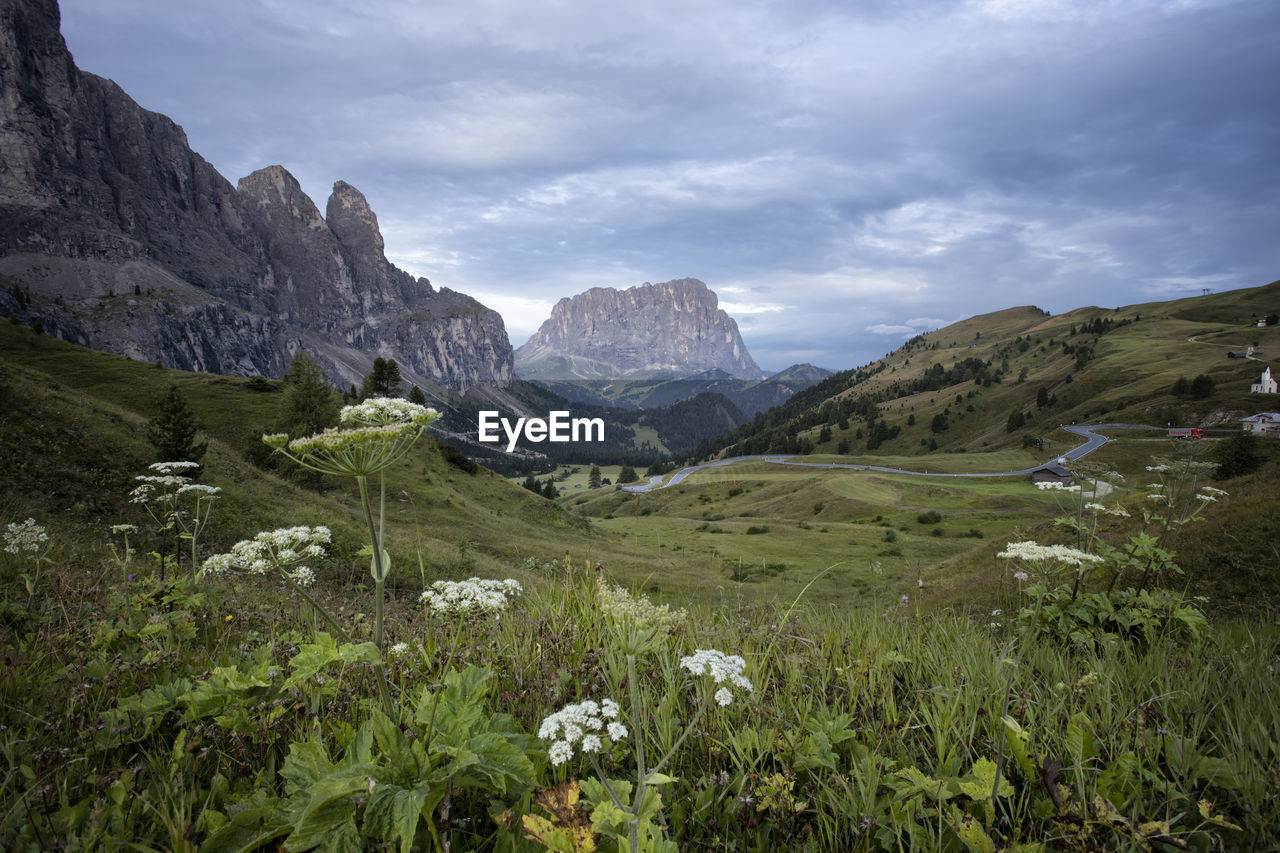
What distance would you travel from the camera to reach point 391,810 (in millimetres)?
2525

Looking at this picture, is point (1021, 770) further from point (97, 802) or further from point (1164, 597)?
point (97, 802)

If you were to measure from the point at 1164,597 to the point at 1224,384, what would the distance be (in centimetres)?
22202

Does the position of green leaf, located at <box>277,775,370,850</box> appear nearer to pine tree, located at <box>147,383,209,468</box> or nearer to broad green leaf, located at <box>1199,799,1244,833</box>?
broad green leaf, located at <box>1199,799,1244,833</box>

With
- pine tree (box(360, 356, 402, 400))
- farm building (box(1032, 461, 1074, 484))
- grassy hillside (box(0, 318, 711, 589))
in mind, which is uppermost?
pine tree (box(360, 356, 402, 400))

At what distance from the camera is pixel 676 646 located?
209 inches

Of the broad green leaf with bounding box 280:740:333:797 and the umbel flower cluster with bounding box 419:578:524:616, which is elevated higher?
the umbel flower cluster with bounding box 419:578:524:616

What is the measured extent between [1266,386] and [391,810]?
215m

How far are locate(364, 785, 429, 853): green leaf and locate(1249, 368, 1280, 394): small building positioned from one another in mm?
212151

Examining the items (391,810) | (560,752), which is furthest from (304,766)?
(560,752)

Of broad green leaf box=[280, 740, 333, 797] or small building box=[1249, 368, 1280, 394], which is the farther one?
small building box=[1249, 368, 1280, 394]

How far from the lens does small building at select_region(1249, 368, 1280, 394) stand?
138m

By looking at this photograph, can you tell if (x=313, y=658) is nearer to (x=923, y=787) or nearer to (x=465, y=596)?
(x=465, y=596)

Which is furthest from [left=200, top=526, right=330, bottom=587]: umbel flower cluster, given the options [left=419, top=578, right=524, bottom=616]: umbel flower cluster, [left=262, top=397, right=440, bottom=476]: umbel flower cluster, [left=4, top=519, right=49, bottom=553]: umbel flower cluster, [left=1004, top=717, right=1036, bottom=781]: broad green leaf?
[left=1004, top=717, right=1036, bottom=781]: broad green leaf

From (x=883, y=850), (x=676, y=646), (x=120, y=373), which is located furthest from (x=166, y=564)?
(x=120, y=373)
